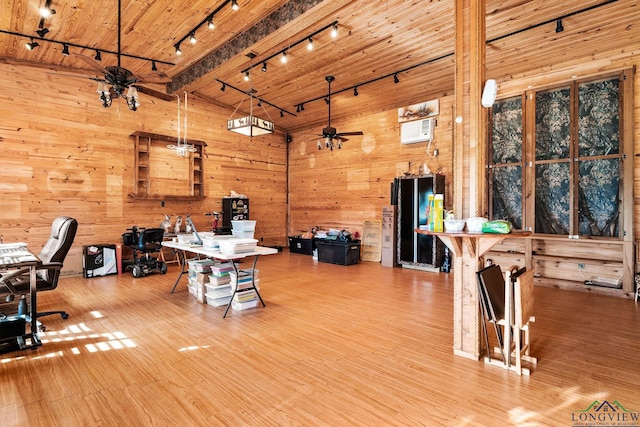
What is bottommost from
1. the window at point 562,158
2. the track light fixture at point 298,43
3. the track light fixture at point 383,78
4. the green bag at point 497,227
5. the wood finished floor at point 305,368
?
the wood finished floor at point 305,368

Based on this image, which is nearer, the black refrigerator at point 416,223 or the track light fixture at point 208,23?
the track light fixture at point 208,23

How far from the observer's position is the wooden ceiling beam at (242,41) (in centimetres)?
468

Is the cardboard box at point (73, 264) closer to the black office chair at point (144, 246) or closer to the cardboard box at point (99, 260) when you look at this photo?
the cardboard box at point (99, 260)

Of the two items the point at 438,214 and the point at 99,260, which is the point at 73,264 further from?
the point at 438,214

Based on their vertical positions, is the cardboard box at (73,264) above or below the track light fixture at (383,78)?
below

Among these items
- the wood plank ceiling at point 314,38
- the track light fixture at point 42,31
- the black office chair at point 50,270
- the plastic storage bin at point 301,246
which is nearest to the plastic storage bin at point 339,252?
the plastic storage bin at point 301,246

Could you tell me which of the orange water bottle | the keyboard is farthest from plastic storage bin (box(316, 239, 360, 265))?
the keyboard

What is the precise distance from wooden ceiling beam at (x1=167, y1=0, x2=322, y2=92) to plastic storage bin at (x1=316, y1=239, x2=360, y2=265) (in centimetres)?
437

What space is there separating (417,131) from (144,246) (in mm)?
5952

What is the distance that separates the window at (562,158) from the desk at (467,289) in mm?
3520

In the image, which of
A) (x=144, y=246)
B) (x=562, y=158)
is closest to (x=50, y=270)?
(x=144, y=246)

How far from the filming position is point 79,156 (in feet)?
21.9

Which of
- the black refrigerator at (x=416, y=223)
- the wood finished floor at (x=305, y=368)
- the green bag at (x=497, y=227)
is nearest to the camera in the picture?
the wood finished floor at (x=305, y=368)

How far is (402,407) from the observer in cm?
222
